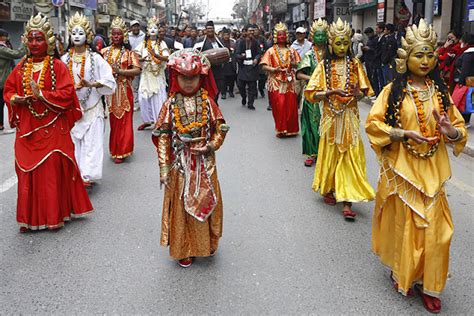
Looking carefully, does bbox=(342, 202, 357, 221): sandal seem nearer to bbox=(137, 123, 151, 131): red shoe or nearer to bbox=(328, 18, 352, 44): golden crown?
bbox=(328, 18, 352, 44): golden crown

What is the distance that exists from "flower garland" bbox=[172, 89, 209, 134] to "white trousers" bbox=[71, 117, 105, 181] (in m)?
2.79

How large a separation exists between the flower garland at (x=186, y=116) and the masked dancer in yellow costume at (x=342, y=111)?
191 cm

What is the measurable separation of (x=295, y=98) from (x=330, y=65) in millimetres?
4268

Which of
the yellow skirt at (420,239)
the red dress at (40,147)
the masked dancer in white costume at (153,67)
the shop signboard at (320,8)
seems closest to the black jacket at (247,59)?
the masked dancer in white costume at (153,67)

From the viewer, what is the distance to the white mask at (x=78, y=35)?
6.50 meters

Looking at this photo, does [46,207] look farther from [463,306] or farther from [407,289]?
[463,306]

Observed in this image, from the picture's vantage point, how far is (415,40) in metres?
3.72

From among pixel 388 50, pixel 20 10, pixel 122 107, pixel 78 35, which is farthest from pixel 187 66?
pixel 20 10

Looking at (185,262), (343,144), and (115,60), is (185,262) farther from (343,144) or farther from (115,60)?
(115,60)

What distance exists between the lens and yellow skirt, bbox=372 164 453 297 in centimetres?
363

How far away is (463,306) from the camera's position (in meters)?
3.81

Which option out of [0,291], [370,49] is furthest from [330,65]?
[370,49]

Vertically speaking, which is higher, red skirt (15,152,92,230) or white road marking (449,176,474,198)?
red skirt (15,152,92,230)

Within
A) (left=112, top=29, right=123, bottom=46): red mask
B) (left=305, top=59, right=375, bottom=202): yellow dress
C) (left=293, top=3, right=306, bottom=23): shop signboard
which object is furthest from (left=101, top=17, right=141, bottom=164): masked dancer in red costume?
(left=293, top=3, right=306, bottom=23): shop signboard
